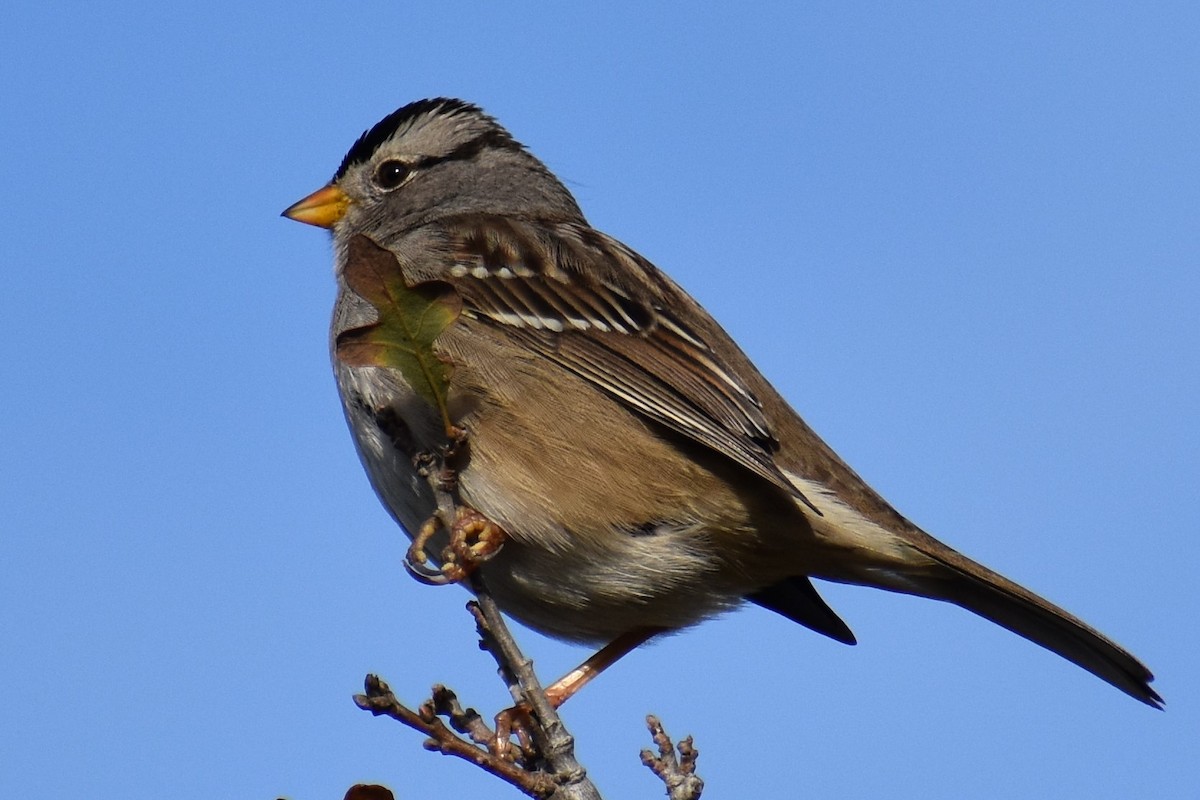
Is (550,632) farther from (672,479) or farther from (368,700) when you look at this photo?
(368,700)

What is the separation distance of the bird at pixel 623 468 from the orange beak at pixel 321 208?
2.33 ft

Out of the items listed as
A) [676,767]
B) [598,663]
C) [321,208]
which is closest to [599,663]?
[598,663]

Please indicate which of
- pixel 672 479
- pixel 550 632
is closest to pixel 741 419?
pixel 672 479

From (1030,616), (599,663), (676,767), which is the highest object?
(599,663)

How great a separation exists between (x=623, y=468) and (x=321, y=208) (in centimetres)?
206

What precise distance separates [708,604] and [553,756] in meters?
1.61

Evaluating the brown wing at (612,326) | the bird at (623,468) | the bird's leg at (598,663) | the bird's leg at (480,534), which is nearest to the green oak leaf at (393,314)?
the bird at (623,468)

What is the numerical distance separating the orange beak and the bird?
2.33ft

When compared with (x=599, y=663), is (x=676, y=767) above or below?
below

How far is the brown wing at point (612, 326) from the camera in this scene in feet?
14.2

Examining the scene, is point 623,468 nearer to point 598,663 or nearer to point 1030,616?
point 598,663

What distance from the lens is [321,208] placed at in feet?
18.6

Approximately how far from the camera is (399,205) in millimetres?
5680

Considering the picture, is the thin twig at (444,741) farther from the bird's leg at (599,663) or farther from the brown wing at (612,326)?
the bird's leg at (599,663)
